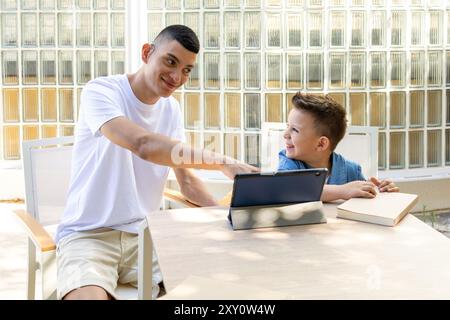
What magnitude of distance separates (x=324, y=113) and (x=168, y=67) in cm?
60

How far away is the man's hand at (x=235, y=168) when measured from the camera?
244cm

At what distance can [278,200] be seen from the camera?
7.76ft

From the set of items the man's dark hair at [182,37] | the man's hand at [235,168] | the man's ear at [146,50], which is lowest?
the man's hand at [235,168]

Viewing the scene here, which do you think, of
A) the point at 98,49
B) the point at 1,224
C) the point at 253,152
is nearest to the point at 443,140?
the point at 253,152

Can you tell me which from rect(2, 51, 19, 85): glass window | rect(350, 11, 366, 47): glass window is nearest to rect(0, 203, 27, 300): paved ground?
rect(2, 51, 19, 85): glass window

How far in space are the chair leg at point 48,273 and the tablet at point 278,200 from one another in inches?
24.7

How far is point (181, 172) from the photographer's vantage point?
3178 millimetres

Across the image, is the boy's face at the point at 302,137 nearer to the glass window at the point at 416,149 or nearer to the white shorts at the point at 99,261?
the white shorts at the point at 99,261

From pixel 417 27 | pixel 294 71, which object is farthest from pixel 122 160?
pixel 417 27

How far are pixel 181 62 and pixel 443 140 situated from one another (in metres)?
3.42

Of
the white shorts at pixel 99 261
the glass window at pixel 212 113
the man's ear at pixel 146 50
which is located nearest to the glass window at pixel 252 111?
the glass window at pixel 212 113

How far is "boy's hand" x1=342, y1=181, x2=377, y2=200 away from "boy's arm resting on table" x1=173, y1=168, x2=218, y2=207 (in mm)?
672

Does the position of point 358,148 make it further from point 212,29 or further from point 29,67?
point 29,67

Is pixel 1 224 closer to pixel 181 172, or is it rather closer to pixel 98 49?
pixel 98 49
